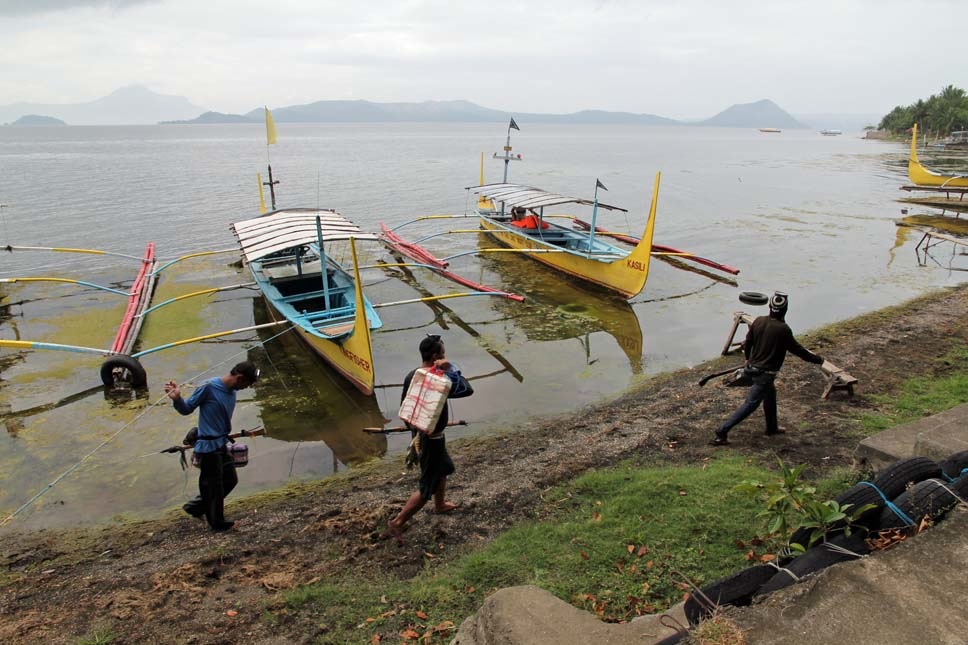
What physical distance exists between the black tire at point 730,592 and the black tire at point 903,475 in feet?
3.75

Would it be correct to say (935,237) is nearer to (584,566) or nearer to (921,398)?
(921,398)

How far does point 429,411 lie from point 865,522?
330 centimetres

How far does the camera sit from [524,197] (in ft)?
61.0

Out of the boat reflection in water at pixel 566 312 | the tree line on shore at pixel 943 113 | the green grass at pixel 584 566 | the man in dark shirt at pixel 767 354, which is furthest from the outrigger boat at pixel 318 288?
the tree line on shore at pixel 943 113

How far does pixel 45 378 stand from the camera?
11562 mm

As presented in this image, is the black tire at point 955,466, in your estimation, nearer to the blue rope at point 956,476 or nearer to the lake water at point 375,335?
the blue rope at point 956,476

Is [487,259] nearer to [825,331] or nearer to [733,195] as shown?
[825,331]

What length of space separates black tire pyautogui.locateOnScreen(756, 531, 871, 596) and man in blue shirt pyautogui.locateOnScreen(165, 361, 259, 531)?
4556 mm

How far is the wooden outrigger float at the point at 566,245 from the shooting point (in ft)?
50.8

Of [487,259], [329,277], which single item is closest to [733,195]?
[487,259]

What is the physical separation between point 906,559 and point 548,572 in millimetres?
2464

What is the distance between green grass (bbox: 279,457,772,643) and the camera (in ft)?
14.1

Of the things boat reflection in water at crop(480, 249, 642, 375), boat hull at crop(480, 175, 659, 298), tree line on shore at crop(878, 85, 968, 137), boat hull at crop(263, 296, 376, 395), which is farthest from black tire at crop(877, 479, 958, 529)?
tree line on shore at crop(878, 85, 968, 137)

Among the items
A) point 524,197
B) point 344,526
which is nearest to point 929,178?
point 524,197
